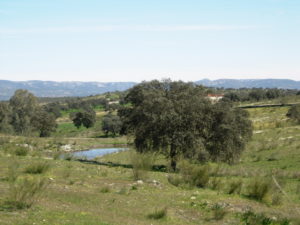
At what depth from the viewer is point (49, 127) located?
84.9 m

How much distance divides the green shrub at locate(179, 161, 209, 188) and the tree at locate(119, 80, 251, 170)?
9678 millimetres

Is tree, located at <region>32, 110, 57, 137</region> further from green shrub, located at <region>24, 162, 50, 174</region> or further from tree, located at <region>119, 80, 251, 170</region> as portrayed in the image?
green shrub, located at <region>24, 162, 50, 174</region>

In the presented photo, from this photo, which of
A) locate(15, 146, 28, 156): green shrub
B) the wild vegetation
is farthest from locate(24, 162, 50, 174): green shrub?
locate(15, 146, 28, 156): green shrub

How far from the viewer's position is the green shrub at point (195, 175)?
18297 mm

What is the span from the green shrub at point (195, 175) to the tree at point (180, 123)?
31.8ft

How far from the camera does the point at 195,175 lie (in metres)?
18.5

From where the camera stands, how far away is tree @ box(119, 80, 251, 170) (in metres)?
29.2

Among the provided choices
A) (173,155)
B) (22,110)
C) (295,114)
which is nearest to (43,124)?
(22,110)

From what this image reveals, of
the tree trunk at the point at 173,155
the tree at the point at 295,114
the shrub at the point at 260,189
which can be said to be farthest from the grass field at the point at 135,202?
the tree at the point at 295,114

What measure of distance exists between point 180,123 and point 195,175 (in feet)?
36.3

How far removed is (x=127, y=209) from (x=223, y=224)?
3010mm

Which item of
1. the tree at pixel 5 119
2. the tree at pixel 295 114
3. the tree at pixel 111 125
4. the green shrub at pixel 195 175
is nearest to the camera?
the green shrub at pixel 195 175

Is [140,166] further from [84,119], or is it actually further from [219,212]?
[84,119]

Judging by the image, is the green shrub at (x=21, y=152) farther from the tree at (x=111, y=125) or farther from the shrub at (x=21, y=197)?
the tree at (x=111, y=125)
